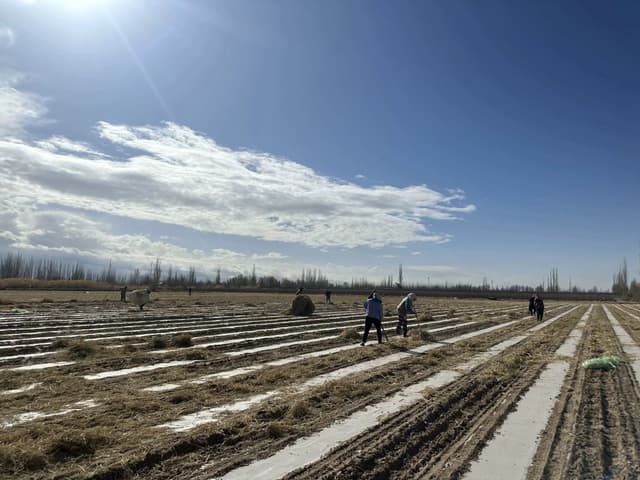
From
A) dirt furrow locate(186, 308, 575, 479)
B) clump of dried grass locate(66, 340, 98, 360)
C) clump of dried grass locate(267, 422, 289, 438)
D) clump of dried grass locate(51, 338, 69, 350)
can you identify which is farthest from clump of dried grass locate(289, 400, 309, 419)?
clump of dried grass locate(51, 338, 69, 350)

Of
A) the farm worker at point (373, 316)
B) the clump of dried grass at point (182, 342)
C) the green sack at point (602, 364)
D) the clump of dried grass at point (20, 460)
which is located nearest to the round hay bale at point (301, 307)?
the farm worker at point (373, 316)

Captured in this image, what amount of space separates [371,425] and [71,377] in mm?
5913

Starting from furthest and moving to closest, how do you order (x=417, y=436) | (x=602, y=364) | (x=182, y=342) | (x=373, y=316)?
(x=373, y=316) → (x=182, y=342) → (x=602, y=364) → (x=417, y=436)

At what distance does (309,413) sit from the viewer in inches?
266

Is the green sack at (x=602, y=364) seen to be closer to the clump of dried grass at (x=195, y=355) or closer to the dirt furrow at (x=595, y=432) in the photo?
the dirt furrow at (x=595, y=432)

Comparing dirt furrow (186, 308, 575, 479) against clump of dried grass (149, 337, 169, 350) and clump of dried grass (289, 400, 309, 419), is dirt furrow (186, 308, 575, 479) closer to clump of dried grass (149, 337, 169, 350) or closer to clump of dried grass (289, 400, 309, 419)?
clump of dried grass (289, 400, 309, 419)

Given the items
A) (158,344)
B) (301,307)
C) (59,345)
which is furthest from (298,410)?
(301,307)

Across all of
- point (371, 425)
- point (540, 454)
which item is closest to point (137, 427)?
point (371, 425)

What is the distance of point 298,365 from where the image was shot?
35.0 feet

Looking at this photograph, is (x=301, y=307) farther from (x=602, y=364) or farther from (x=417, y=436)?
(x=417, y=436)

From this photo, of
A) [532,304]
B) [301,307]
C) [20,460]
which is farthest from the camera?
[532,304]

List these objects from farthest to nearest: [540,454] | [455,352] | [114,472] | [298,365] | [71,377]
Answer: [455,352] → [298,365] → [71,377] → [540,454] → [114,472]

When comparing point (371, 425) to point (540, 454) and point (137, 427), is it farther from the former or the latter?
point (137, 427)

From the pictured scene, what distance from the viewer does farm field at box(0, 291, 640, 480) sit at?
190 inches
